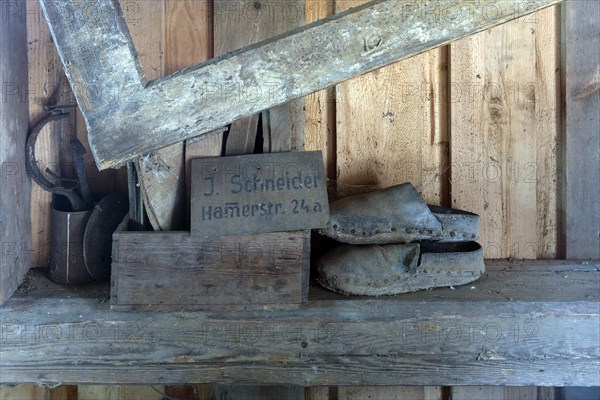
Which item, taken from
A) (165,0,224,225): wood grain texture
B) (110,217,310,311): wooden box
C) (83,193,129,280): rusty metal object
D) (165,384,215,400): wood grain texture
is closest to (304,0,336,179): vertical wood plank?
(165,0,224,225): wood grain texture

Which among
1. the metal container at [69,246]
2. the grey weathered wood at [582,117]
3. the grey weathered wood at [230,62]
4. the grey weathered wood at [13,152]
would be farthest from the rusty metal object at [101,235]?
the grey weathered wood at [582,117]

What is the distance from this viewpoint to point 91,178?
4.74 ft

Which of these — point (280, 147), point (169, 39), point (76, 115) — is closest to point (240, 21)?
point (169, 39)

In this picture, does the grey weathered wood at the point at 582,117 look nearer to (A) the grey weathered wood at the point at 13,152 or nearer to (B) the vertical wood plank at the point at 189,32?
(B) the vertical wood plank at the point at 189,32

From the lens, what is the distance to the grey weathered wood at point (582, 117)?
149 centimetres

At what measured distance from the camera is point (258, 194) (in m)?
1.17

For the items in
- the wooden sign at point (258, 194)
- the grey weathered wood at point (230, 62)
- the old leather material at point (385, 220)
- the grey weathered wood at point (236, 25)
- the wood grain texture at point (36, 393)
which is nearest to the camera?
the grey weathered wood at point (230, 62)

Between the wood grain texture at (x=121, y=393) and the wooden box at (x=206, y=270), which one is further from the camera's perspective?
the wood grain texture at (x=121, y=393)

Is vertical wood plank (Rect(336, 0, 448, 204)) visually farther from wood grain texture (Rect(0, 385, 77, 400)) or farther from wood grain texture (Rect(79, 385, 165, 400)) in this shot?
wood grain texture (Rect(0, 385, 77, 400))

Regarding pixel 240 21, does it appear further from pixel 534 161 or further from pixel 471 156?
pixel 534 161

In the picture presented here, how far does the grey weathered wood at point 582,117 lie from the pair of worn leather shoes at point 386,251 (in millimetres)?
447

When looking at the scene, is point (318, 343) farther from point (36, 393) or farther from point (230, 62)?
point (36, 393)

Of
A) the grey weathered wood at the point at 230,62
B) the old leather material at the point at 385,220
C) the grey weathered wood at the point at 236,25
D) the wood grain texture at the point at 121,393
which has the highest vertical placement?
the grey weathered wood at the point at 236,25

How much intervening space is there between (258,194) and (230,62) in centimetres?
30
